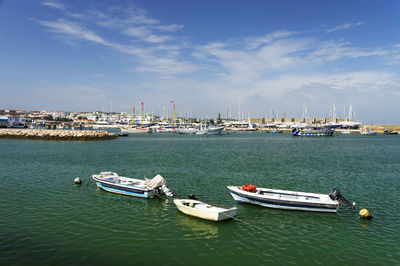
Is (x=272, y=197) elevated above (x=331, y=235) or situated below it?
above

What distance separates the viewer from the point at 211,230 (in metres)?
15.3

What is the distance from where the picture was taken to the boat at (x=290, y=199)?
1805 centimetres

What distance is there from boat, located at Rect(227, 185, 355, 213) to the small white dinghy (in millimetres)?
2868

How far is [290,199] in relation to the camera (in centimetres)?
1869

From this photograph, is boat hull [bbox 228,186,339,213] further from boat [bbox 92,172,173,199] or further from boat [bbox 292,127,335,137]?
boat [bbox 292,127,335,137]

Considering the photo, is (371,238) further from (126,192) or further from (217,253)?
(126,192)

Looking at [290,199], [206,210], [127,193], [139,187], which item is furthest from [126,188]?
[290,199]

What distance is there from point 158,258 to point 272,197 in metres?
9.76

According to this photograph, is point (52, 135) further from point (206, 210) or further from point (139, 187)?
point (206, 210)

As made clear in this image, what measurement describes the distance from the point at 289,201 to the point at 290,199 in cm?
41

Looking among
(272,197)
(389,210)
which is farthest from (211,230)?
(389,210)

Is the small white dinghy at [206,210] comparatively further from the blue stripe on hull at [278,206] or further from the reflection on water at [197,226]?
the blue stripe on hull at [278,206]

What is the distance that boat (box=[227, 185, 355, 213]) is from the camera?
59.2 feet

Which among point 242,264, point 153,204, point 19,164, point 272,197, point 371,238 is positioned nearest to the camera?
point 242,264
